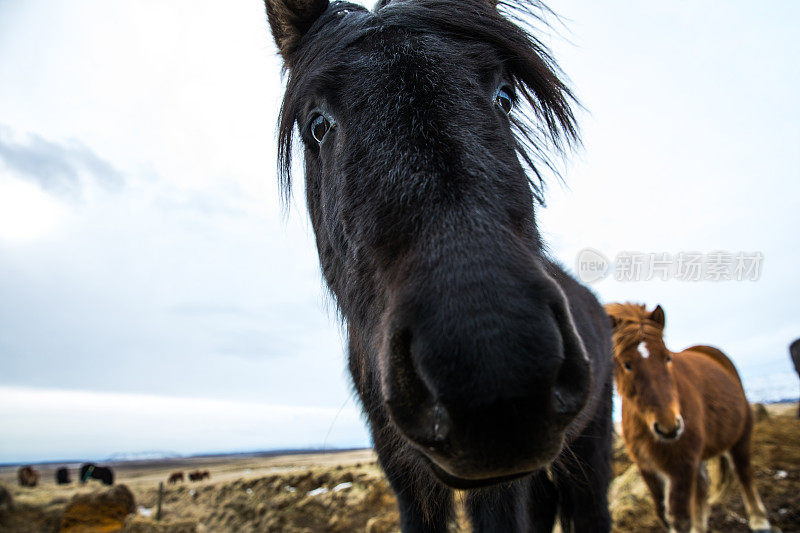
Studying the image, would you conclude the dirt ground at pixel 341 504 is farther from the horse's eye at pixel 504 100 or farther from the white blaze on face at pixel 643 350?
the horse's eye at pixel 504 100

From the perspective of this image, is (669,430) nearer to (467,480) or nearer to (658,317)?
(658,317)

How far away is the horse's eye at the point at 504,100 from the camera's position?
6.36ft

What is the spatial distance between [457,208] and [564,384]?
525 mm

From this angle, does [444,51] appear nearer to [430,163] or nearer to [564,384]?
[430,163]

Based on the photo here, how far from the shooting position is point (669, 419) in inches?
169

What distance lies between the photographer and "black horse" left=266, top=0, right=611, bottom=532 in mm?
893

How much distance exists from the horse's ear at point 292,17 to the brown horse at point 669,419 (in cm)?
459

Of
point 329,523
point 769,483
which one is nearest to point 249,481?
point 329,523

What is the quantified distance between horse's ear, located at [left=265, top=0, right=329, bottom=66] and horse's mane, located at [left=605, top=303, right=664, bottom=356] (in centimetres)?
456

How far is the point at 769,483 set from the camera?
6.91 metres

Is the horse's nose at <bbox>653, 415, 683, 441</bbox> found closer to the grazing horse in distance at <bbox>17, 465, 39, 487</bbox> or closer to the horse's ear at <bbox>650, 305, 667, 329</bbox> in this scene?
the horse's ear at <bbox>650, 305, 667, 329</bbox>

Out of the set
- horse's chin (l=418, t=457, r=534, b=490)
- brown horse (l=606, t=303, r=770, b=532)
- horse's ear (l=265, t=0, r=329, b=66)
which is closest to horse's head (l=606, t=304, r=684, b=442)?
brown horse (l=606, t=303, r=770, b=532)

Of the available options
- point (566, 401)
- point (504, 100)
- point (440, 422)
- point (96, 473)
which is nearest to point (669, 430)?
point (504, 100)

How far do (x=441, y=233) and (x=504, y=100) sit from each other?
1222 millimetres
